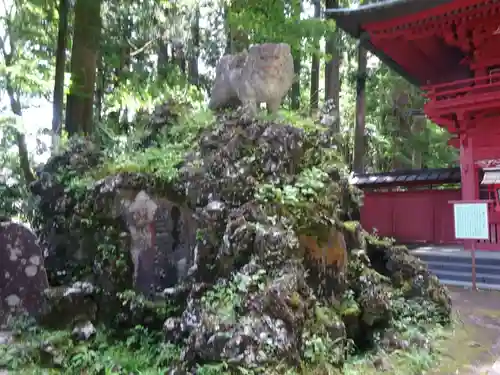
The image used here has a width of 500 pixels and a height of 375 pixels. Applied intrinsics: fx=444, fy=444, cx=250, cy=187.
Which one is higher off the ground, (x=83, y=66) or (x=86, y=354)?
(x=83, y=66)

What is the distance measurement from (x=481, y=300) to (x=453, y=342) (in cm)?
280

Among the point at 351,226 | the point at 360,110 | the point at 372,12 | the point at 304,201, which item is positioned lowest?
the point at 351,226

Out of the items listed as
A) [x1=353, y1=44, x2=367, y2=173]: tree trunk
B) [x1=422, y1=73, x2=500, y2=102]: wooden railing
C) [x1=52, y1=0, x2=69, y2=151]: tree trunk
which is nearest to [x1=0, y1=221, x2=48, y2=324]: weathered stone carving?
[x1=52, y1=0, x2=69, y2=151]: tree trunk

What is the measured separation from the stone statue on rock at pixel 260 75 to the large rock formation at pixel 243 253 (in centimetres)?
86

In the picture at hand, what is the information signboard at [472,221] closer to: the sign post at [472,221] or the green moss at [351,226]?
the sign post at [472,221]

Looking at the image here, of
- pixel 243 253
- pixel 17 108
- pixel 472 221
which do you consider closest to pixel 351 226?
pixel 243 253

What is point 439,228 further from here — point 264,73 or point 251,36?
point 264,73

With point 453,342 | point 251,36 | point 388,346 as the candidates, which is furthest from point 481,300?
point 251,36

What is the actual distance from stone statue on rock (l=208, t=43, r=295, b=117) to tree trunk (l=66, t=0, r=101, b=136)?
4111 mm

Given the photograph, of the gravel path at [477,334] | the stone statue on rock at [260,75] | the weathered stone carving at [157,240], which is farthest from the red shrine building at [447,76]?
the weathered stone carving at [157,240]

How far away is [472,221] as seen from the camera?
25.9 feet

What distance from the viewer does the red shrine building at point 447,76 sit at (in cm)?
1006

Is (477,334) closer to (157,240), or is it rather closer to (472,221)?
(472,221)

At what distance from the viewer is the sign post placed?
7758mm
